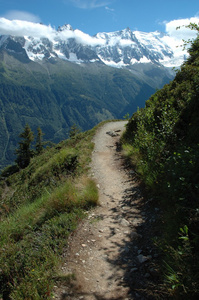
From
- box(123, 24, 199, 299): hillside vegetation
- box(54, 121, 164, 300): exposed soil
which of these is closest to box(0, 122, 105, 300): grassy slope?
box(54, 121, 164, 300): exposed soil

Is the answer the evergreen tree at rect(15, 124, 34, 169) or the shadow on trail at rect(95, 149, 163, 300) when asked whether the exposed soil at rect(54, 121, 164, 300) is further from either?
the evergreen tree at rect(15, 124, 34, 169)

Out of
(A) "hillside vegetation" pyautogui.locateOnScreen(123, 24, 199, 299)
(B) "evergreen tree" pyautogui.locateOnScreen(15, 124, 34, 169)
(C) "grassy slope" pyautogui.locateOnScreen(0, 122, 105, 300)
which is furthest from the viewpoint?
(B) "evergreen tree" pyautogui.locateOnScreen(15, 124, 34, 169)

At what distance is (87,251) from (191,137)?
4.57 meters

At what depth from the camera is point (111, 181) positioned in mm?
10594

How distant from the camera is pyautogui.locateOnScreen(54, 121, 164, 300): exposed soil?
4.09m

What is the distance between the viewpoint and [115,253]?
16.9 ft

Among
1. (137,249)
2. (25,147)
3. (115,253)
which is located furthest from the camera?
(25,147)

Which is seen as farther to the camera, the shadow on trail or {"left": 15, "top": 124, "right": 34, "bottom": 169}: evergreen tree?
{"left": 15, "top": 124, "right": 34, "bottom": 169}: evergreen tree

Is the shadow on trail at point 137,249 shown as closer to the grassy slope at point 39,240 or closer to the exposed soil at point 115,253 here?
the exposed soil at point 115,253

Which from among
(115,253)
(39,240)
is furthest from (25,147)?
(115,253)

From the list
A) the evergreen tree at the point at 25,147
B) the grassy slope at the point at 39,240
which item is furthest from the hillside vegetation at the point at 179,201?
the evergreen tree at the point at 25,147

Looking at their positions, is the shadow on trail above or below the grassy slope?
below

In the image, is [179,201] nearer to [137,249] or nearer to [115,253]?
[137,249]

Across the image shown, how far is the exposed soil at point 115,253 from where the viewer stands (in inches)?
161
